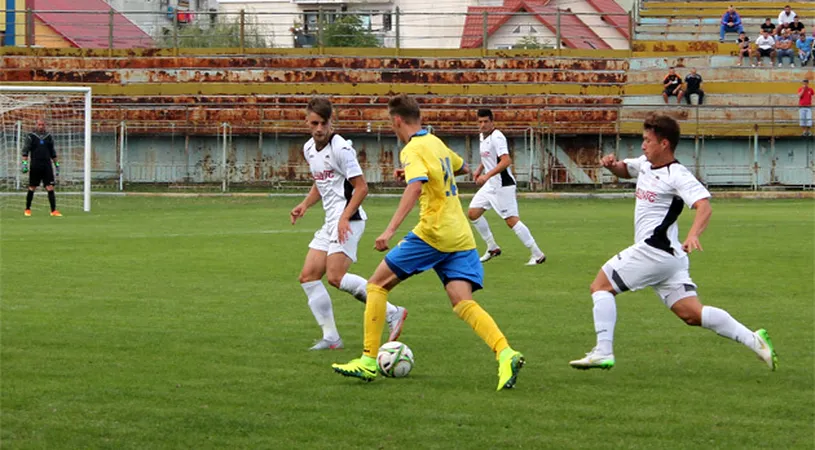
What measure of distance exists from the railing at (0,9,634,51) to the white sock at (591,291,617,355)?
32092mm

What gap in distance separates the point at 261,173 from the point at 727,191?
15834mm

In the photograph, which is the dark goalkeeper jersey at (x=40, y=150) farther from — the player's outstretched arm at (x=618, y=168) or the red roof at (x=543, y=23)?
the red roof at (x=543, y=23)

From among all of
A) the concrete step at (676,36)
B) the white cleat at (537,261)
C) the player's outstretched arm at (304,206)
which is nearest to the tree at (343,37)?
the concrete step at (676,36)

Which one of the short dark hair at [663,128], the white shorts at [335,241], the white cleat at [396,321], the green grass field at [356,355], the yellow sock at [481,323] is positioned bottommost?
the green grass field at [356,355]

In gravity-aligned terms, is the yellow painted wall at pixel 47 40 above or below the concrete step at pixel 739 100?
above

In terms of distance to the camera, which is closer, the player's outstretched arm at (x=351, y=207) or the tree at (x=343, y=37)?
the player's outstretched arm at (x=351, y=207)

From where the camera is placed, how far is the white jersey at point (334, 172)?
9906mm

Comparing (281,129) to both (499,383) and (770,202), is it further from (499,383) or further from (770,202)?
(499,383)

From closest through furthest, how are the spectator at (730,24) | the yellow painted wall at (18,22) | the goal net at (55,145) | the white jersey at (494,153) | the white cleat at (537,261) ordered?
the white cleat at (537,261)
the white jersey at (494,153)
the goal net at (55,145)
the yellow painted wall at (18,22)
the spectator at (730,24)

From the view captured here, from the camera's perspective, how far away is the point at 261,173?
41406 millimetres

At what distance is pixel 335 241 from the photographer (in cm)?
978

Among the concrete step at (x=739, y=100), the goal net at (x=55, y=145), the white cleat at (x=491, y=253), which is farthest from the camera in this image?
the concrete step at (x=739, y=100)

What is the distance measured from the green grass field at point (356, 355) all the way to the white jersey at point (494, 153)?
1.20 meters

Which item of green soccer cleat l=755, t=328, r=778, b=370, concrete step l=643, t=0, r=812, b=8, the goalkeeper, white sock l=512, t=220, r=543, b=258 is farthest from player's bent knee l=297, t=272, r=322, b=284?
concrete step l=643, t=0, r=812, b=8
